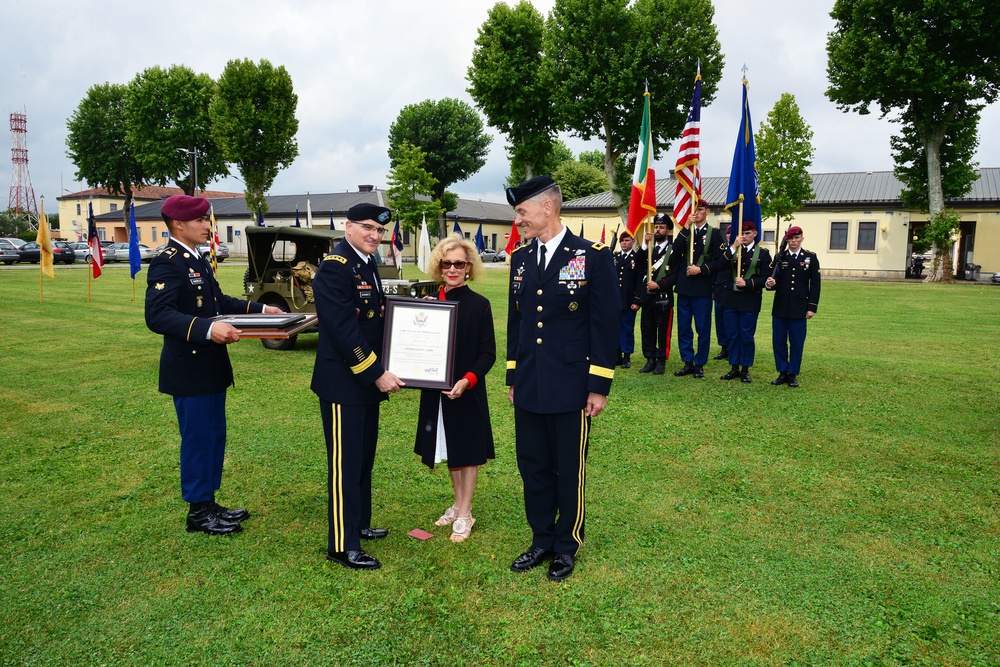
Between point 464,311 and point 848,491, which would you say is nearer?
point 464,311

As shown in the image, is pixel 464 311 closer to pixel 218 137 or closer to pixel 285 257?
pixel 285 257

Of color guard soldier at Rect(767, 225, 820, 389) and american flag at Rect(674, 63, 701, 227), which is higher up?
american flag at Rect(674, 63, 701, 227)

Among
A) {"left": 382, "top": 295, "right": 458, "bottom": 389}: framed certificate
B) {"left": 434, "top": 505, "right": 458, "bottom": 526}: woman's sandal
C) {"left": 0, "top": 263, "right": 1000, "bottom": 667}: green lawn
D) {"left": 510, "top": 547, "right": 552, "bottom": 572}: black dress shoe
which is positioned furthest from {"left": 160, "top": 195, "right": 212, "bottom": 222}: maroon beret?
{"left": 510, "top": 547, "right": 552, "bottom": 572}: black dress shoe

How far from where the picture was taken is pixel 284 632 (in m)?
3.29

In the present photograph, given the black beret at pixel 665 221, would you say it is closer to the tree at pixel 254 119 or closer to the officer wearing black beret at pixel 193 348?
the officer wearing black beret at pixel 193 348

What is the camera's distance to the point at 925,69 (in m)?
28.4

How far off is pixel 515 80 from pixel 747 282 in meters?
33.0

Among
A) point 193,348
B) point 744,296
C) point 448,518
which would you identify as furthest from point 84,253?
point 448,518

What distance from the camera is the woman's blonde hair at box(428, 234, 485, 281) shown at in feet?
13.5

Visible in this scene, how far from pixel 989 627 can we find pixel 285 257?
1150 centimetres

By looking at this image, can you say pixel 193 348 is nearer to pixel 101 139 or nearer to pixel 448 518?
pixel 448 518

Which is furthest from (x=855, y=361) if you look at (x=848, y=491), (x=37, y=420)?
(x=37, y=420)

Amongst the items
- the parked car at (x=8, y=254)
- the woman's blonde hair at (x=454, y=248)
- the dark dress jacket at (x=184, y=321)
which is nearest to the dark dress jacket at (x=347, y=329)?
the woman's blonde hair at (x=454, y=248)

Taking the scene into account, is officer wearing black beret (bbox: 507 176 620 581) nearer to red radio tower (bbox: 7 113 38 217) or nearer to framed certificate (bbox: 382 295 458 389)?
framed certificate (bbox: 382 295 458 389)
